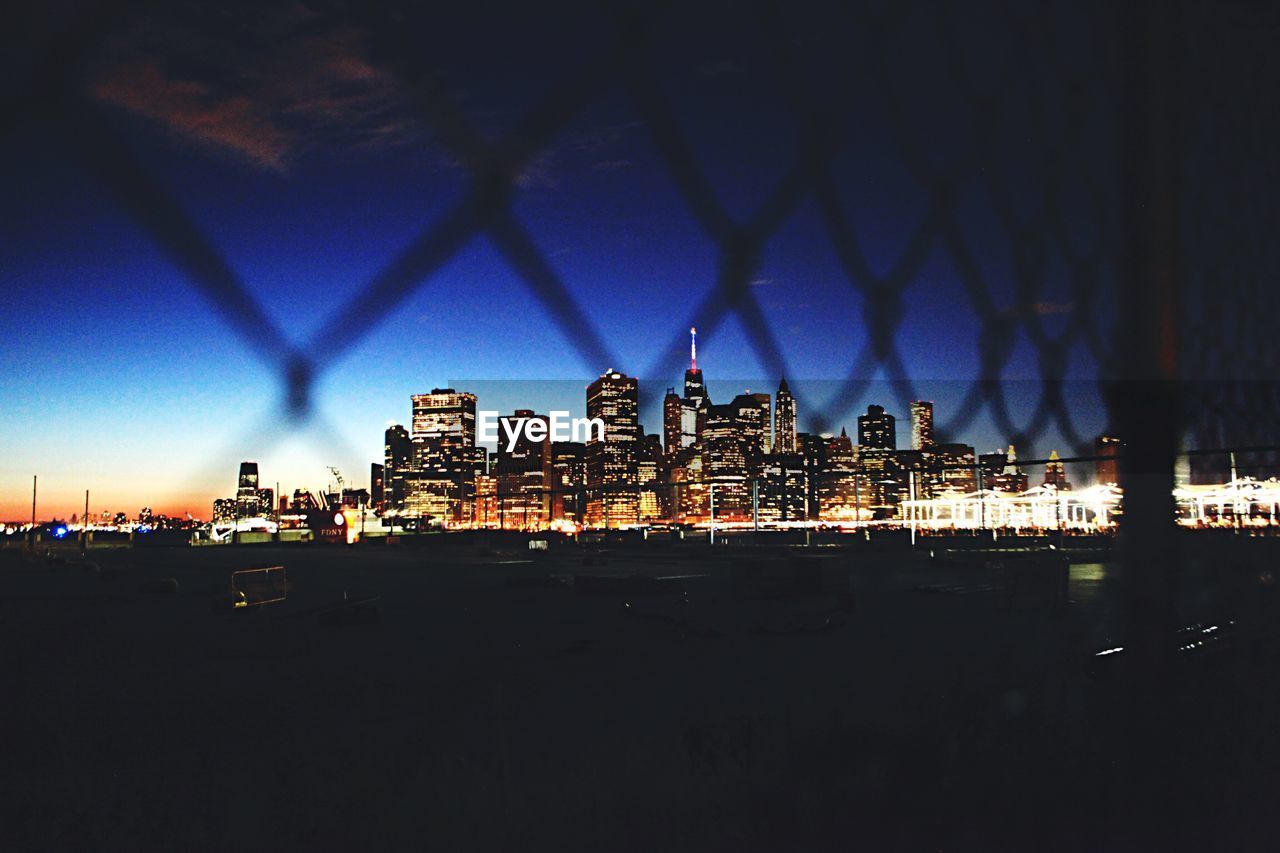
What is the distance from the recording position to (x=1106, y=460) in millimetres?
3209

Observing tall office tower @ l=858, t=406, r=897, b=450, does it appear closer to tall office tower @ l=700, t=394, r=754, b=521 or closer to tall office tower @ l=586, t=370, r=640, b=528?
tall office tower @ l=700, t=394, r=754, b=521

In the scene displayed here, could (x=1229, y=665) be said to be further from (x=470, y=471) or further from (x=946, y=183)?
(x=470, y=471)

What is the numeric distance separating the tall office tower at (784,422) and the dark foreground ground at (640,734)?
136cm

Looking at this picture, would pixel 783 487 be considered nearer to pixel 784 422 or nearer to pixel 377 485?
pixel 784 422

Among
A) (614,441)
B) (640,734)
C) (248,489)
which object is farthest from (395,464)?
(640,734)

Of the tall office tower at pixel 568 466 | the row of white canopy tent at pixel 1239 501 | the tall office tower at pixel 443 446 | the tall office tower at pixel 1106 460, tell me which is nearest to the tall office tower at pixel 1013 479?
the tall office tower at pixel 1106 460

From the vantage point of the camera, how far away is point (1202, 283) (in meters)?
3.77

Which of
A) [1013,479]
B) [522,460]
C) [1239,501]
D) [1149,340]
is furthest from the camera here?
[1239,501]

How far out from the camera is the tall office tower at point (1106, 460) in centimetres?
288

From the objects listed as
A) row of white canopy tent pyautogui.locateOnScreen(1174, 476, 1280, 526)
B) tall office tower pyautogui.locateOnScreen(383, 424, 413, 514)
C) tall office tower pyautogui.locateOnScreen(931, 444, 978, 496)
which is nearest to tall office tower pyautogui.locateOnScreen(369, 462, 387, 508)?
tall office tower pyautogui.locateOnScreen(383, 424, 413, 514)

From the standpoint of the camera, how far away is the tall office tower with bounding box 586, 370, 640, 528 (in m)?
1.77

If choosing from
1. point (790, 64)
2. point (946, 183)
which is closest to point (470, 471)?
point (790, 64)

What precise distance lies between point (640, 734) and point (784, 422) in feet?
15.1

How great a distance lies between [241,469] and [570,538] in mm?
63481
